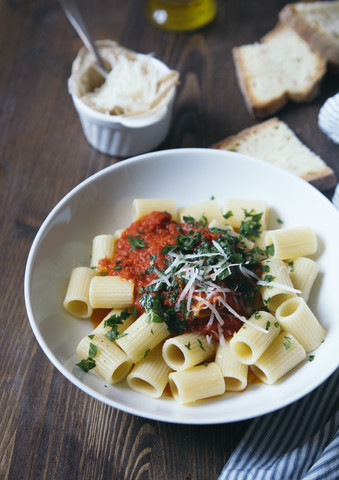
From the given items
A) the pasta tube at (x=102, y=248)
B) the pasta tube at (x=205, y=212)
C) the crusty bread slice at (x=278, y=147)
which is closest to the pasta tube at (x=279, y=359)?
the pasta tube at (x=205, y=212)

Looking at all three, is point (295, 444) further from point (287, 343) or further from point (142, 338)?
point (142, 338)

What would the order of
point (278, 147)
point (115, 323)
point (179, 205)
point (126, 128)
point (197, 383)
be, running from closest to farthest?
point (197, 383) < point (115, 323) < point (179, 205) < point (126, 128) < point (278, 147)

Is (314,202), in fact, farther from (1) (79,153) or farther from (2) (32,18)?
(2) (32,18)

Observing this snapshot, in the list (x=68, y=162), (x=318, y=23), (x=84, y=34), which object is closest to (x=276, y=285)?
(x=68, y=162)

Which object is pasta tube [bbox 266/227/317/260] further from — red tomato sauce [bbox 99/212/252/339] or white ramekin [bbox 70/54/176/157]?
white ramekin [bbox 70/54/176/157]

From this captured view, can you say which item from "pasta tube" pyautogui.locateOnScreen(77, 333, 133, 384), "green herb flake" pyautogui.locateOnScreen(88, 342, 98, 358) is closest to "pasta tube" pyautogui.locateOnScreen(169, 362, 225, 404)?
"pasta tube" pyautogui.locateOnScreen(77, 333, 133, 384)

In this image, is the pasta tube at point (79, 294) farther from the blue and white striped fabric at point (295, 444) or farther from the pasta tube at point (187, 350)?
the blue and white striped fabric at point (295, 444)
